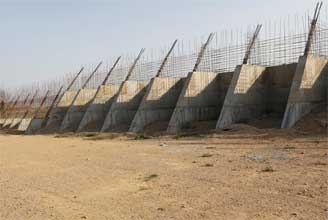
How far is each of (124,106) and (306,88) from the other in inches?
533

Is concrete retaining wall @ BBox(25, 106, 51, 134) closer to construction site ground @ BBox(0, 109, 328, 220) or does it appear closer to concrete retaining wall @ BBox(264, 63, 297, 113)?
concrete retaining wall @ BBox(264, 63, 297, 113)

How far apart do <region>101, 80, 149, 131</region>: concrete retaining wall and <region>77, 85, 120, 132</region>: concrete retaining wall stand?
2.36 m

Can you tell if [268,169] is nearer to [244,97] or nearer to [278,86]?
[244,97]

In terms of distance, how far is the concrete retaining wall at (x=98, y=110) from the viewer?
3188 centimetres

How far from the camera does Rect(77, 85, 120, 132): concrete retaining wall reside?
105 ft

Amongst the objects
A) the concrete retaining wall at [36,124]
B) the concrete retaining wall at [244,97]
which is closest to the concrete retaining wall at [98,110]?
the concrete retaining wall at [36,124]

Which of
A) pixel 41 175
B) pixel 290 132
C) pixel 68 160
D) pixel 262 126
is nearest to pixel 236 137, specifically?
pixel 290 132

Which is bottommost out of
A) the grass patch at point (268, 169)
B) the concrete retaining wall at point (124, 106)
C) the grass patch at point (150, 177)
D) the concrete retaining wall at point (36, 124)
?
the concrete retaining wall at point (36, 124)

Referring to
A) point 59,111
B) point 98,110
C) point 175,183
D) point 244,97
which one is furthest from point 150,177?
point 59,111

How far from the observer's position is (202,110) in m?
25.1

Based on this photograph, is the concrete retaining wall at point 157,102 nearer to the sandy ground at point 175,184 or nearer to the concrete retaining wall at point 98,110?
the concrete retaining wall at point 98,110

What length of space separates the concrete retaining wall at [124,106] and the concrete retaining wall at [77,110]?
18.0 feet

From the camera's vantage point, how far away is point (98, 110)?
108ft

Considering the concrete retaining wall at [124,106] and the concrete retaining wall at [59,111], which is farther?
the concrete retaining wall at [59,111]
